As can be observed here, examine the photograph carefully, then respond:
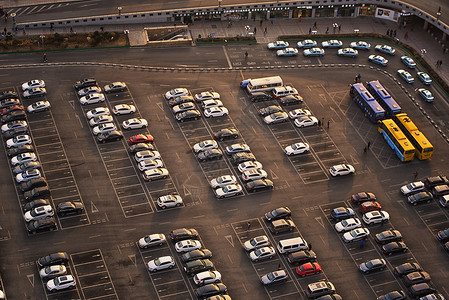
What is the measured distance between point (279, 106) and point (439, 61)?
148ft

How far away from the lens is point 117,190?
145375 mm

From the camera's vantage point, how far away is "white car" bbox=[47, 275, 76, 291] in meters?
126

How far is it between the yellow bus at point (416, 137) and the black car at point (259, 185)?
3175 cm

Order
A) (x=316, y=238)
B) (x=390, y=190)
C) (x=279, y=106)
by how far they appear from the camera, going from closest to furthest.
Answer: (x=316, y=238) → (x=390, y=190) → (x=279, y=106)

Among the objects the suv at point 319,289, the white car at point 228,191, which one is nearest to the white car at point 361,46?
the white car at point 228,191

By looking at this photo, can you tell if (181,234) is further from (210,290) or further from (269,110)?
(269,110)

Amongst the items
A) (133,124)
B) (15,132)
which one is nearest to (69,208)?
(15,132)

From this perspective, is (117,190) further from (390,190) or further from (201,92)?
(390,190)

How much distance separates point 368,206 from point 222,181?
27.2 meters

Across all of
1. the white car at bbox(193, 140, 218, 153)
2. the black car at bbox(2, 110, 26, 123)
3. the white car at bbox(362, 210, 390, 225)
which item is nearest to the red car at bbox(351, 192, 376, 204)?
the white car at bbox(362, 210, 390, 225)

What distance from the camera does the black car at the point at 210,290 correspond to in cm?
12619

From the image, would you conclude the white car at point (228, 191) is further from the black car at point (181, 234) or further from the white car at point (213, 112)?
the white car at point (213, 112)

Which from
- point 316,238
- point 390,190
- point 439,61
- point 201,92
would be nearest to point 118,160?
point 201,92

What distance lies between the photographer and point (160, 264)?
130m
